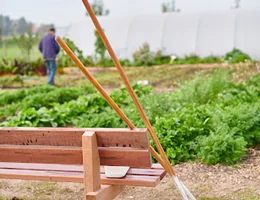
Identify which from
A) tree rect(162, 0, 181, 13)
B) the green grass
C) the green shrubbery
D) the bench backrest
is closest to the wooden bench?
the bench backrest

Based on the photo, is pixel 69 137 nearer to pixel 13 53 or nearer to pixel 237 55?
pixel 237 55

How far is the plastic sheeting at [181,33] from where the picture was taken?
20.1m

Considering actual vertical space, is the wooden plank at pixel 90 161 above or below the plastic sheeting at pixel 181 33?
above

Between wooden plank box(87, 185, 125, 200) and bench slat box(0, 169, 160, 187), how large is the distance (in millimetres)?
54

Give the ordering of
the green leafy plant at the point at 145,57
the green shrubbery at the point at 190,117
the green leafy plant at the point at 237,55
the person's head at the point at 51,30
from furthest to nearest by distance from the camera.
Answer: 1. the green leafy plant at the point at 145,57
2. the green leafy plant at the point at 237,55
3. the person's head at the point at 51,30
4. the green shrubbery at the point at 190,117

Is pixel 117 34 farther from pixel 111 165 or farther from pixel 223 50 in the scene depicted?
pixel 111 165

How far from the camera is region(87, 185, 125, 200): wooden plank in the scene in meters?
3.30

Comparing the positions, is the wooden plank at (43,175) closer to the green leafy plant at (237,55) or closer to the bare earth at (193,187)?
the bare earth at (193,187)

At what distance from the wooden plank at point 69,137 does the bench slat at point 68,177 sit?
0.25 meters

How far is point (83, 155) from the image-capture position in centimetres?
331

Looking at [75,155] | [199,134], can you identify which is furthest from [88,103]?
[75,155]

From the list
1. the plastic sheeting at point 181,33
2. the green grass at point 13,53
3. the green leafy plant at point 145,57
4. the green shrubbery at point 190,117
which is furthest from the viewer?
the plastic sheeting at point 181,33

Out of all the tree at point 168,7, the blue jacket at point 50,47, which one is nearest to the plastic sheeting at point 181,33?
the tree at point 168,7

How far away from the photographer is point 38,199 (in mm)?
4742
